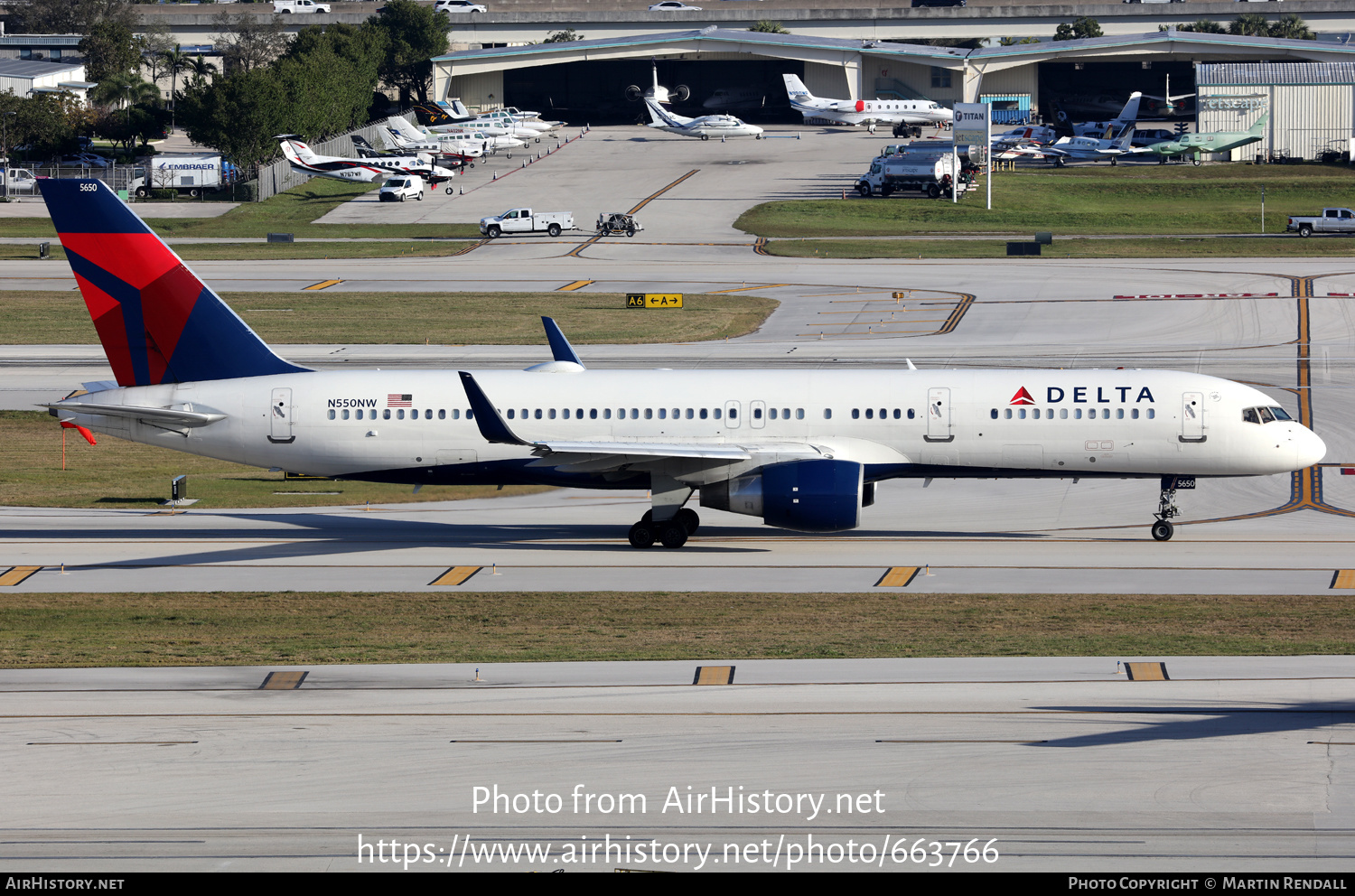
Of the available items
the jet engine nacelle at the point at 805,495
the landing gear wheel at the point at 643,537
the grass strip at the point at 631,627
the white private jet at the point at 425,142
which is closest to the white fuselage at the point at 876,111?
the white private jet at the point at 425,142

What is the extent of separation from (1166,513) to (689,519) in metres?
12.6

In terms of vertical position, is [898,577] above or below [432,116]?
below

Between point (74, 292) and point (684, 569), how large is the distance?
199 ft

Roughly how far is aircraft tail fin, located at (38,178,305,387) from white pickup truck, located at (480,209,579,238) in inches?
2754

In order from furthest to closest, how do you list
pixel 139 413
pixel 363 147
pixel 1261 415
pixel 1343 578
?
pixel 363 147
pixel 139 413
pixel 1261 415
pixel 1343 578

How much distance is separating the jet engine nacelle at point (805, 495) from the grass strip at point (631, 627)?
10.8ft

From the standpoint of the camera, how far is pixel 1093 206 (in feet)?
384

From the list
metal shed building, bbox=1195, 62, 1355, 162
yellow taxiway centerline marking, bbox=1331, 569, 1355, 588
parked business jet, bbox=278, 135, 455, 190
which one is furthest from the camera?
metal shed building, bbox=1195, 62, 1355, 162

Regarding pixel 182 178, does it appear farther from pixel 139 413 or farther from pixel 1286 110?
pixel 1286 110

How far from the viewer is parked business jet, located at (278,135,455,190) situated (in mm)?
126438

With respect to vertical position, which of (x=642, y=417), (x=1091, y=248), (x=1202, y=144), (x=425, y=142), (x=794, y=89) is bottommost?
(x=642, y=417)

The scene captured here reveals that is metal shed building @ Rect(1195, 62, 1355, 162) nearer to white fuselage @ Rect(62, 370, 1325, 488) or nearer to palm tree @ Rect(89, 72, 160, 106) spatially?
white fuselage @ Rect(62, 370, 1325, 488)

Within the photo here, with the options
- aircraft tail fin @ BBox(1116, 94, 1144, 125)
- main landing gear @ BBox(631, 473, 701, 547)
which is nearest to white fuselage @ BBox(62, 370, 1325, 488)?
main landing gear @ BBox(631, 473, 701, 547)

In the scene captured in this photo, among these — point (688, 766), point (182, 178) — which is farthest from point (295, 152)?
point (688, 766)
